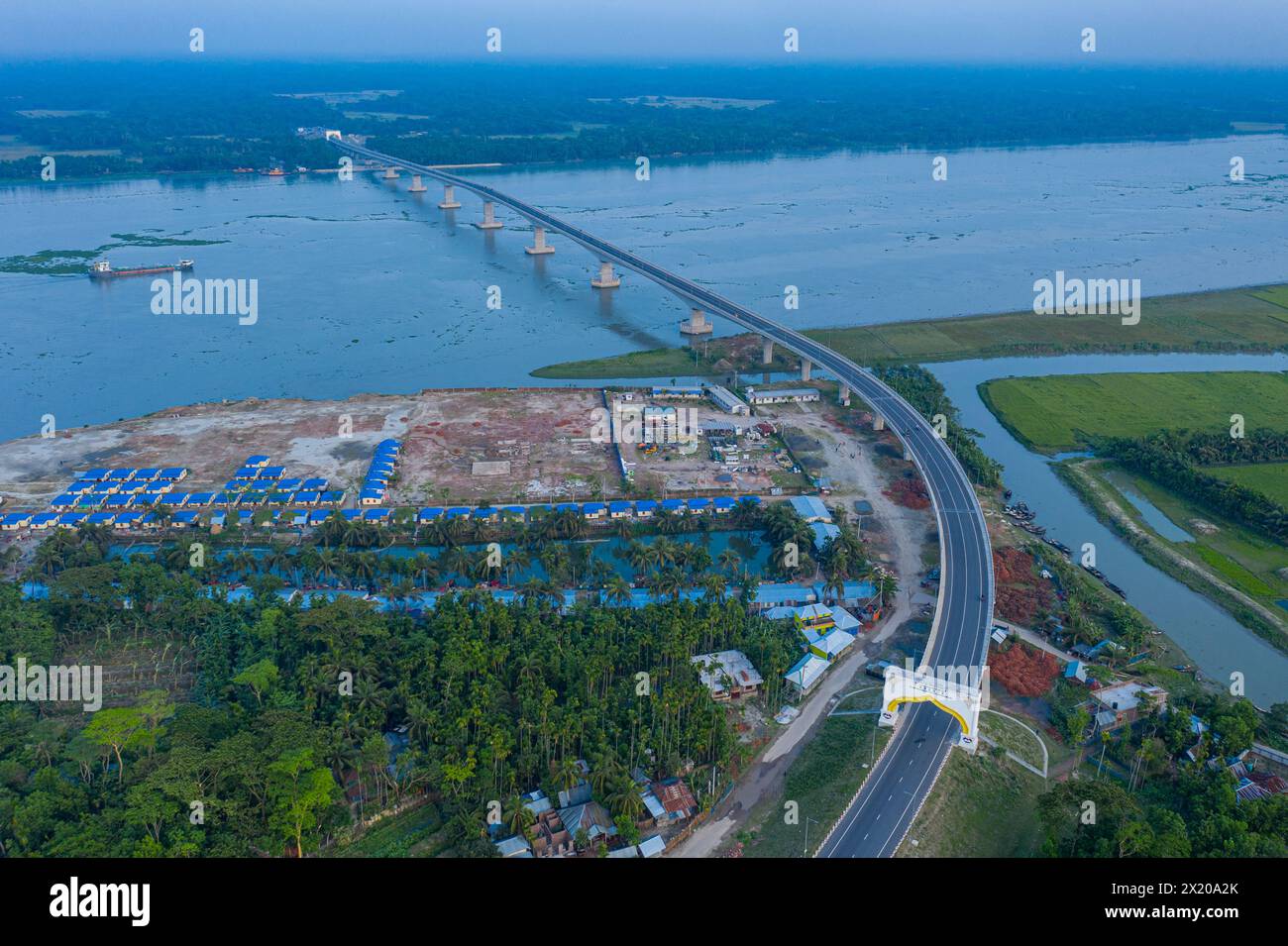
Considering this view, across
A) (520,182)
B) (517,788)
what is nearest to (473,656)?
(517,788)

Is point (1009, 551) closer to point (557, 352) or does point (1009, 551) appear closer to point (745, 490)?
point (745, 490)

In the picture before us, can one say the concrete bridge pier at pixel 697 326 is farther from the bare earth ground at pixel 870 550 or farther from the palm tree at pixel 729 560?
the palm tree at pixel 729 560

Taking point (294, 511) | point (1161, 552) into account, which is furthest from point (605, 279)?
point (1161, 552)

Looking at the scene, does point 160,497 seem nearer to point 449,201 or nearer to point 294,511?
point 294,511

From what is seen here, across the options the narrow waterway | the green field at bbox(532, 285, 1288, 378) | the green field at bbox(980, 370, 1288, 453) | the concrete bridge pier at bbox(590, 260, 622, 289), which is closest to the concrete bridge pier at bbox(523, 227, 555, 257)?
the concrete bridge pier at bbox(590, 260, 622, 289)

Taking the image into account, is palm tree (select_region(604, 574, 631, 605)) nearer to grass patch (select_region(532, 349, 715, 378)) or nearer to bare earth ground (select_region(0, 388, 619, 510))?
bare earth ground (select_region(0, 388, 619, 510))

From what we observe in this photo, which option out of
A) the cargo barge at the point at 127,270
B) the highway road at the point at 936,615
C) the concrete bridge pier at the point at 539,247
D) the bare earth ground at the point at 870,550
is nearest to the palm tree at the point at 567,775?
the bare earth ground at the point at 870,550
